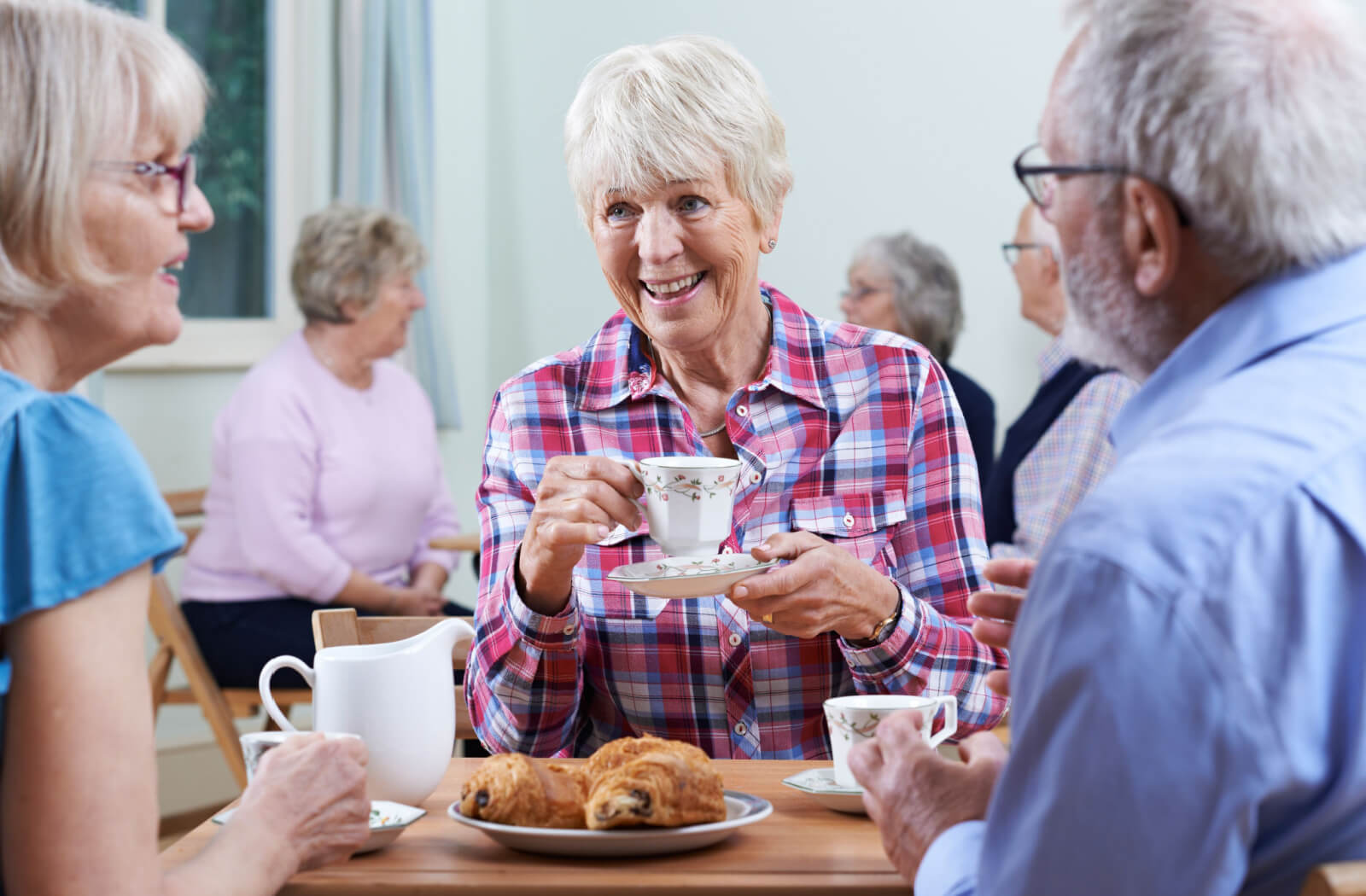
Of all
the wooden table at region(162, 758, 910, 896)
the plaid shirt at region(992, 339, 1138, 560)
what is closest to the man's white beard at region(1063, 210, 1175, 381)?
the wooden table at region(162, 758, 910, 896)

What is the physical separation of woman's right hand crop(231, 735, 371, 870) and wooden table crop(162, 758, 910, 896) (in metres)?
0.03

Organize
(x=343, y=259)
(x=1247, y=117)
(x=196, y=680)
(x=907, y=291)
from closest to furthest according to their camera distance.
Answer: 1. (x=1247, y=117)
2. (x=196, y=680)
3. (x=343, y=259)
4. (x=907, y=291)

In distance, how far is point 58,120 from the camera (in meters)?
0.99

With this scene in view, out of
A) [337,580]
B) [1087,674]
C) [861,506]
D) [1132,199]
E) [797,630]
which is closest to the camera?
[1087,674]

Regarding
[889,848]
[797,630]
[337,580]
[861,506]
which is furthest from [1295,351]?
[337,580]

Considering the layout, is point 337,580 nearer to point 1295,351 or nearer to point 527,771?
point 527,771

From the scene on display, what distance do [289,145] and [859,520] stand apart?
3566mm

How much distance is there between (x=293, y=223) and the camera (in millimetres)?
4711

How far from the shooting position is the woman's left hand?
1.41m

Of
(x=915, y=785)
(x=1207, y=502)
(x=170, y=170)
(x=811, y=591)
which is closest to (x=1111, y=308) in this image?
(x=1207, y=502)

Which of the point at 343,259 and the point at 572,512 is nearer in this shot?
the point at 572,512

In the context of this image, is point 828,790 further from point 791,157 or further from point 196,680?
point 791,157

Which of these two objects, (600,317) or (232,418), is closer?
(232,418)

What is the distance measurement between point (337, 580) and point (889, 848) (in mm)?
2644
